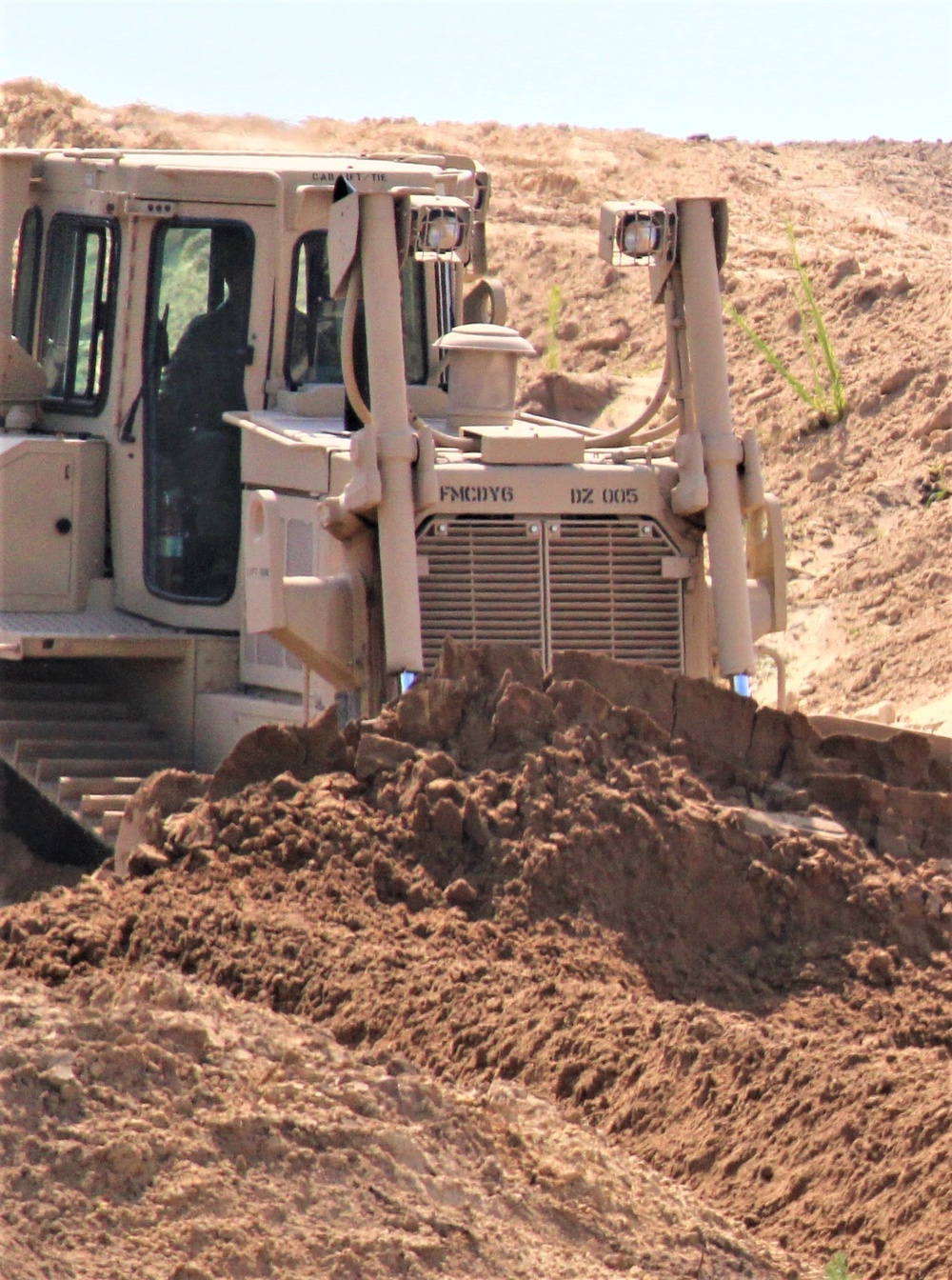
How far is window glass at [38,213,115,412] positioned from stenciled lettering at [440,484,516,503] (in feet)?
6.37

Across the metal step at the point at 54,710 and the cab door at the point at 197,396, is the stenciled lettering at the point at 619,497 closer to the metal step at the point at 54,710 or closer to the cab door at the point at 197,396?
the cab door at the point at 197,396

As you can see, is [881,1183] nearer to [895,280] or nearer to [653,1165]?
[653,1165]

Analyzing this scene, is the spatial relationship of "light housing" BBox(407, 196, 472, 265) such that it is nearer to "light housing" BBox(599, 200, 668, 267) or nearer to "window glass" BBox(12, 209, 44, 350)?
"light housing" BBox(599, 200, 668, 267)

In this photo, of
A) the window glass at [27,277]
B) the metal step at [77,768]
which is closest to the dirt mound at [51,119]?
the window glass at [27,277]

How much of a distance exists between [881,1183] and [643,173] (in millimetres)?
18043

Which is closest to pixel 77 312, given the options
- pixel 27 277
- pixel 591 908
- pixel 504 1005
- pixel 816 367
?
pixel 27 277

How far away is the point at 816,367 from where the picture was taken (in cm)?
1542

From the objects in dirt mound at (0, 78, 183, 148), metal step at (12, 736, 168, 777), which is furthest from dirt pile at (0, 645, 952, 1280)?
dirt mound at (0, 78, 183, 148)

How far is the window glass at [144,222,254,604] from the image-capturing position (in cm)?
829

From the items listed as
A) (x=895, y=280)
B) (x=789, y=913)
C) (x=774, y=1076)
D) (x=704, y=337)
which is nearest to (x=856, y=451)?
(x=895, y=280)

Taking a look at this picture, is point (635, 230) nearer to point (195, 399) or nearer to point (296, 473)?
point (296, 473)

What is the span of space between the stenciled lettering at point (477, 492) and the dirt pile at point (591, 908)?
76 centimetres

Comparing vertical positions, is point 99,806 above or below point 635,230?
below

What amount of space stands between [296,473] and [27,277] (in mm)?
1924
